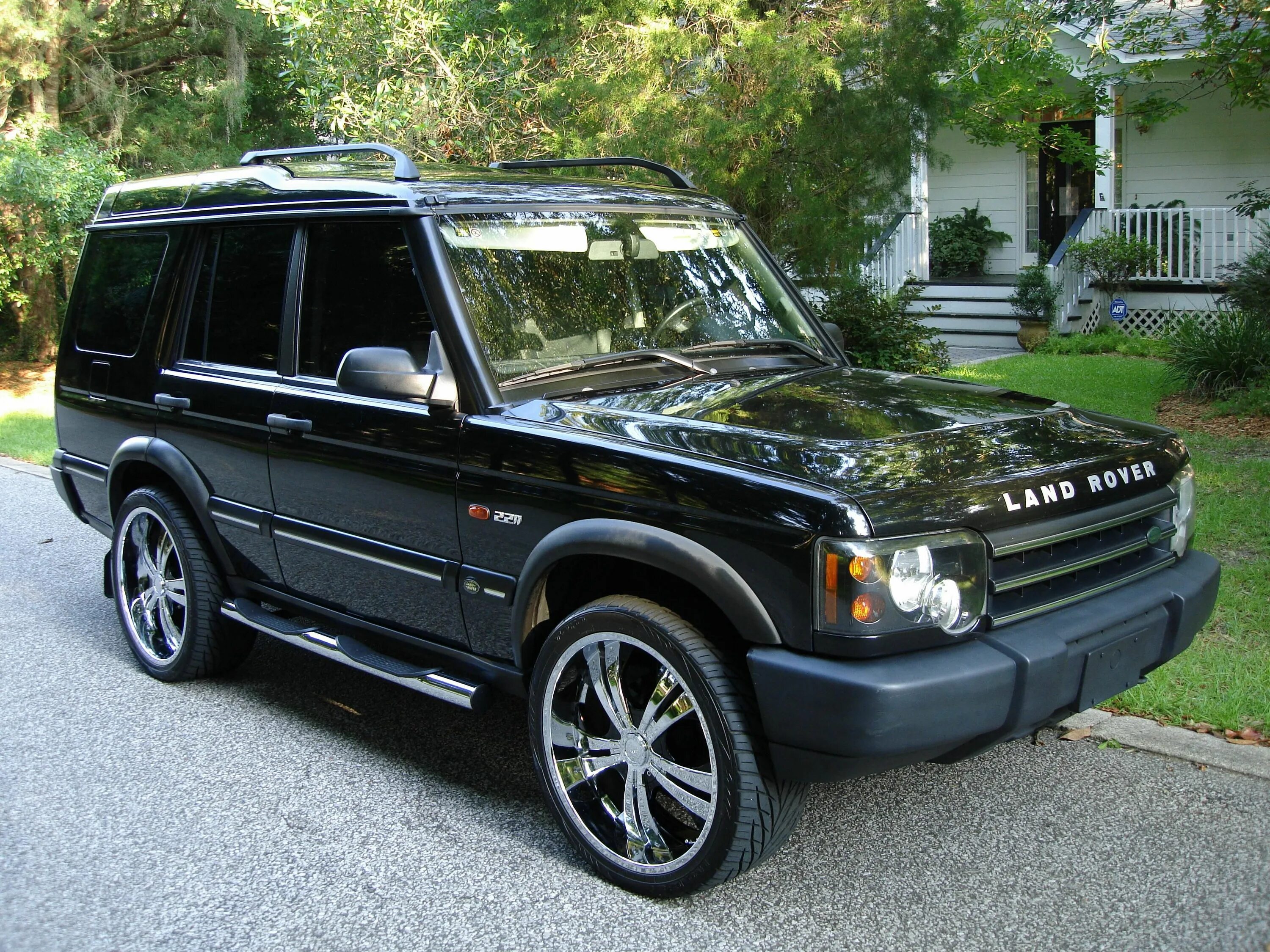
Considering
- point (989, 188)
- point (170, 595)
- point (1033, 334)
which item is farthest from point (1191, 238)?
point (170, 595)

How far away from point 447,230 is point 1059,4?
9.95 metres

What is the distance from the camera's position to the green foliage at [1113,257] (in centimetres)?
1616

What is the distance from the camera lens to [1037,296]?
1570cm

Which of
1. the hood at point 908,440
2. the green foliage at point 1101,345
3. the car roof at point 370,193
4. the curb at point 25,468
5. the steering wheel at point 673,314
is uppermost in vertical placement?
the car roof at point 370,193

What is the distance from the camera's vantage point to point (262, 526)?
4.72 m

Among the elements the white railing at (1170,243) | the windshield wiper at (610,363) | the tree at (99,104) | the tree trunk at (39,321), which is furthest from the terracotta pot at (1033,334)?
the tree trunk at (39,321)

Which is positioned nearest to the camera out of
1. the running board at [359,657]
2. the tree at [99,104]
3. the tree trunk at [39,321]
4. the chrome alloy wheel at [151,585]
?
the running board at [359,657]

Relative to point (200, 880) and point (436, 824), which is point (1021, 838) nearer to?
point (436, 824)

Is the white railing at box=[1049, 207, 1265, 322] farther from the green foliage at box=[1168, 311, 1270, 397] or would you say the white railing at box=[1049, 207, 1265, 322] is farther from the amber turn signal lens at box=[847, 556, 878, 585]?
the amber turn signal lens at box=[847, 556, 878, 585]

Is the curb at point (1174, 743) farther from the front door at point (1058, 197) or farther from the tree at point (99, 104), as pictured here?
the front door at point (1058, 197)

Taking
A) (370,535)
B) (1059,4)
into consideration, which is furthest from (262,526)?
(1059,4)

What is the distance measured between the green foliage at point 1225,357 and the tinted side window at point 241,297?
8585 millimetres

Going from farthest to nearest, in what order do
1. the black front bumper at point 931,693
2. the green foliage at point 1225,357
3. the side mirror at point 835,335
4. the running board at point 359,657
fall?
the green foliage at point 1225,357 < the side mirror at point 835,335 < the running board at point 359,657 < the black front bumper at point 931,693

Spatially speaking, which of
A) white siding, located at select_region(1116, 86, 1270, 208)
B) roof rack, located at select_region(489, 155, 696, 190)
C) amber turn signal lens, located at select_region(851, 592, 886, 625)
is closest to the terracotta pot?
white siding, located at select_region(1116, 86, 1270, 208)
